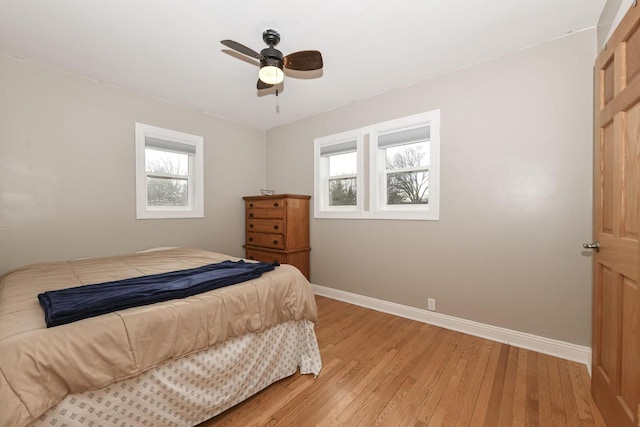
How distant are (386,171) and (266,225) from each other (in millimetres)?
1781

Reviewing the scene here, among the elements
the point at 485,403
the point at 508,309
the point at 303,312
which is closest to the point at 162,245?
the point at 303,312

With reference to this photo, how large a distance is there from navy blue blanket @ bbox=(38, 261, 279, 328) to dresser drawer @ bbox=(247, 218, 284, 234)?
164 cm

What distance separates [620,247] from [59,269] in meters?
3.65

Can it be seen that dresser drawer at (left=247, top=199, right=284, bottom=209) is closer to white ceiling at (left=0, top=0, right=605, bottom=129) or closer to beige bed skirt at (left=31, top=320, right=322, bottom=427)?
white ceiling at (left=0, top=0, right=605, bottom=129)

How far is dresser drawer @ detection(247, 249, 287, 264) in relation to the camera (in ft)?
11.4

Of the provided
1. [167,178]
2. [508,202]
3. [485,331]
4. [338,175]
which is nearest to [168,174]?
[167,178]

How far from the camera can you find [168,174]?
3361 mm

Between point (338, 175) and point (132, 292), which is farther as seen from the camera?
point (338, 175)

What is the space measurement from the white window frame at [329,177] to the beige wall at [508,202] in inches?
15.1

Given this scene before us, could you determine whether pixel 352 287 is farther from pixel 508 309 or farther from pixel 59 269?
pixel 59 269

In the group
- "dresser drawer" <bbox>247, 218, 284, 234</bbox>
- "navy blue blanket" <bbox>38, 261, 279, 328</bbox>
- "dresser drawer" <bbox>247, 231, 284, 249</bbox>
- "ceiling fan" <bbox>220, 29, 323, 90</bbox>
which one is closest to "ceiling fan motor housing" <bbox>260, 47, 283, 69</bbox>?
"ceiling fan" <bbox>220, 29, 323, 90</bbox>

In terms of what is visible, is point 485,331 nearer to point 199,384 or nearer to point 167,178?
point 199,384

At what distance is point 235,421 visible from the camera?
1453mm

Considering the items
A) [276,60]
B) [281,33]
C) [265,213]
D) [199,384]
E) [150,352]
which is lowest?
[199,384]
